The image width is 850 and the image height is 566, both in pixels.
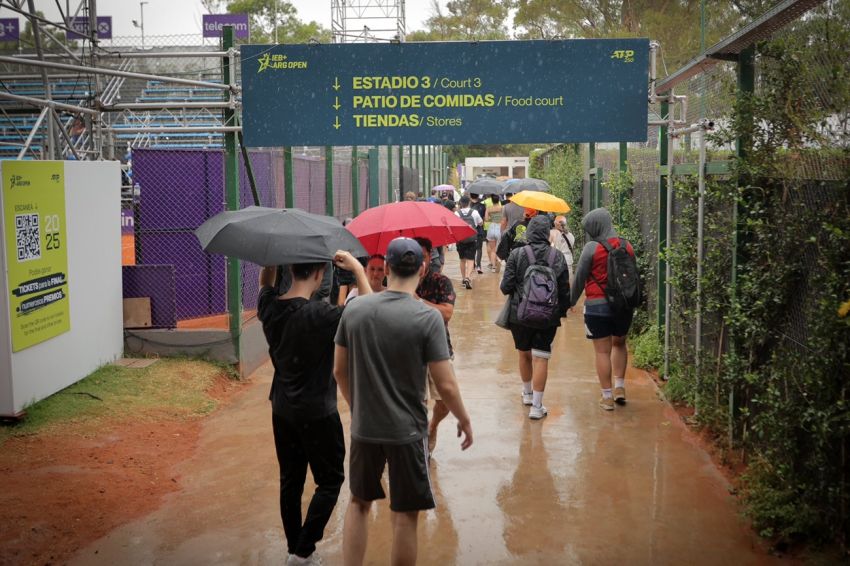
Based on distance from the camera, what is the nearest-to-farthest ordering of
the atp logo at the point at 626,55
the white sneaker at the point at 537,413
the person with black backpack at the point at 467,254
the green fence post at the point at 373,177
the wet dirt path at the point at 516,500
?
the wet dirt path at the point at 516,500 → the white sneaker at the point at 537,413 → the atp logo at the point at 626,55 → the person with black backpack at the point at 467,254 → the green fence post at the point at 373,177

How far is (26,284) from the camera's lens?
7.80 metres

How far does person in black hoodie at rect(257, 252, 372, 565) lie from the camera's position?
4.82 m

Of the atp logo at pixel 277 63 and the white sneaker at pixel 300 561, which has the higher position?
the atp logo at pixel 277 63

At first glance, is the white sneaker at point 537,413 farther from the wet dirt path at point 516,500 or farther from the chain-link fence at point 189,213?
the chain-link fence at point 189,213

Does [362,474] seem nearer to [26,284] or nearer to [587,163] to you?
[26,284]

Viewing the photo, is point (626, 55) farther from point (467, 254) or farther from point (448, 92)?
point (467, 254)

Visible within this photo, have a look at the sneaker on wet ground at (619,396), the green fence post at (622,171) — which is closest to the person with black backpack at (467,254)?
the green fence post at (622,171)

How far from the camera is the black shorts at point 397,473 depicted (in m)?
4.39

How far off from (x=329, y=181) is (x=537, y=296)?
8.19 m

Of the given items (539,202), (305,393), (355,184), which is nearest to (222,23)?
(355,184)

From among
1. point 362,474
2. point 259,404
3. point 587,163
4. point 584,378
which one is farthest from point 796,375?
point 587,163

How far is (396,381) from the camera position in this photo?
14.3ft

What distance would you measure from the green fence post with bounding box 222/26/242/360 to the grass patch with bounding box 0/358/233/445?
47 cm

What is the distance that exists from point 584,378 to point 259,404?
3502 millimetres
